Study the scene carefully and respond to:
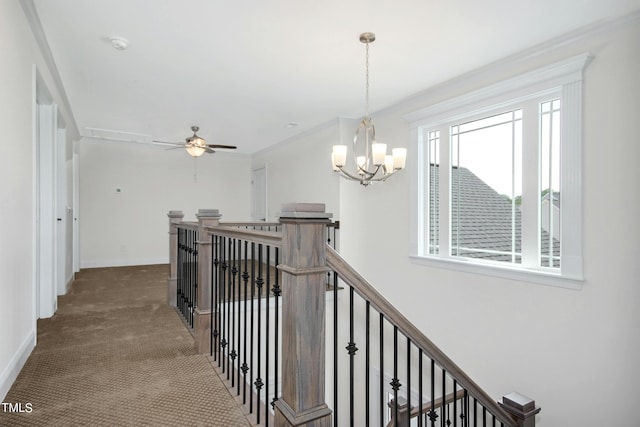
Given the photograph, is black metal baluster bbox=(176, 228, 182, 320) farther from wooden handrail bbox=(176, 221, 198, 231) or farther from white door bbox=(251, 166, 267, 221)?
white door bbox=(251, 166, 267, 221)

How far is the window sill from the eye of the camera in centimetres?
295

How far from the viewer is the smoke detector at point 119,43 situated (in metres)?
2.97

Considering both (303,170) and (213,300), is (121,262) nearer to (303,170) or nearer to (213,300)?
(303,170)

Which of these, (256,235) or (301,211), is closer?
(301,211)

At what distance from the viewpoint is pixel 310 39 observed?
2980 mm

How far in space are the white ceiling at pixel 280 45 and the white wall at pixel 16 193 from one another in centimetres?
44

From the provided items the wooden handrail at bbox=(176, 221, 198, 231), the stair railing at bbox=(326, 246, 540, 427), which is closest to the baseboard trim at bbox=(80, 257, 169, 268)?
the wooden handrail at bbox=(176, 221, 198, 231)

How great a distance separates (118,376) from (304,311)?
1.66 meters

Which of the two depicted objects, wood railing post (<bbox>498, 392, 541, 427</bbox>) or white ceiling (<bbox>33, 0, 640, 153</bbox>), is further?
white ceiling (<bbox>33, 0, 640, 153</bbox>)

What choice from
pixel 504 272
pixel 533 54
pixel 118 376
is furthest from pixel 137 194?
pixel 533 54

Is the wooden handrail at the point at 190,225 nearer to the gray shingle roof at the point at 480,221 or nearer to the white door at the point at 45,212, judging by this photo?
the white door at the point at 45,212

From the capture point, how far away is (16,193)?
7.43 ft

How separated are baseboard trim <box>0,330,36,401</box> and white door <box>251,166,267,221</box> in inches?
211

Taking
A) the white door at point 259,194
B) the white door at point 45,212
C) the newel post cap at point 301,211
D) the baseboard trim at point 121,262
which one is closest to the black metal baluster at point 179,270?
the white door at point 45,212
